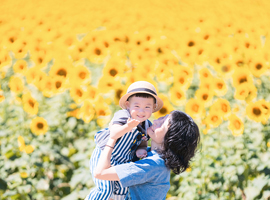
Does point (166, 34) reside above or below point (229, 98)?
above

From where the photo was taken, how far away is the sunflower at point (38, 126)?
2236 mm

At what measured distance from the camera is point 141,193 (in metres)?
1.23

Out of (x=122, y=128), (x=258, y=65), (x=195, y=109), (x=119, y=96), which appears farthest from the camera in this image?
(x=258, y=65)

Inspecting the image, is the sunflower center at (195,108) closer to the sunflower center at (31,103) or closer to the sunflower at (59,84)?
the sunflower at (59,84)

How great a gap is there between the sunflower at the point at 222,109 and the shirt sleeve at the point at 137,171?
1.13 metres

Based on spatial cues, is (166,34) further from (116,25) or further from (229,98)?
(229,98)

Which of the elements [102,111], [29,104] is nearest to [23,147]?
[29,104]

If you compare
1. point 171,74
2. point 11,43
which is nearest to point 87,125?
point 171,74

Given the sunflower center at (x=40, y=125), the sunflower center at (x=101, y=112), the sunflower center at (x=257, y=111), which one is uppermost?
the sunflower center at (x=101, y=112)

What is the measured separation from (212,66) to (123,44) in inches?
30.3

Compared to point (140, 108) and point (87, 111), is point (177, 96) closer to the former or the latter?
point (87, 111)

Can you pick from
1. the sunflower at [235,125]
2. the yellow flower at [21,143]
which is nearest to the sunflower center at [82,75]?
the yellow flower at [21,143]

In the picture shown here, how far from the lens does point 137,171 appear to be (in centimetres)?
116

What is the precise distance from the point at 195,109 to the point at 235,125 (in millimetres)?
295
